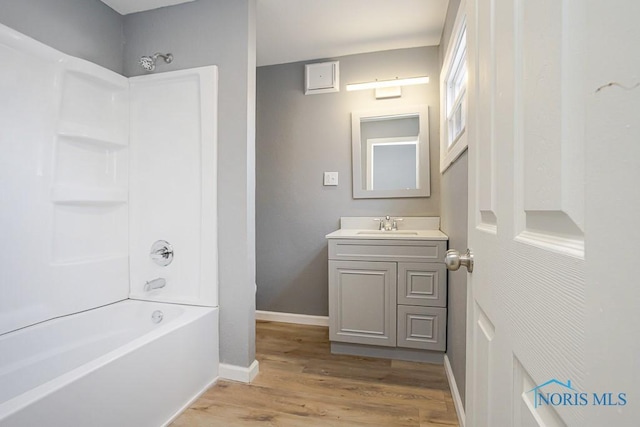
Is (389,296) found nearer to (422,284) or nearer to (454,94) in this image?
(422,284)

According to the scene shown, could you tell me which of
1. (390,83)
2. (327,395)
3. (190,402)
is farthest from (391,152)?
(190,402)

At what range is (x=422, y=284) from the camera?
1890 mm

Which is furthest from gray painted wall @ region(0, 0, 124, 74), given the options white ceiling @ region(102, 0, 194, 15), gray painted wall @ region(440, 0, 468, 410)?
gray painted wall @ region(440, 0, 468, 410)

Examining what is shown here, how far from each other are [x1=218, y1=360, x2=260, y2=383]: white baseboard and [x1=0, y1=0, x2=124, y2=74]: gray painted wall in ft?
7.09

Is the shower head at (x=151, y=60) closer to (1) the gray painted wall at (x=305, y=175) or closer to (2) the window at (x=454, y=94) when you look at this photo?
(1) the gray painted wall at (x=305, y=175)

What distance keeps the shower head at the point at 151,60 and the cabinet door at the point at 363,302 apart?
1.76 m

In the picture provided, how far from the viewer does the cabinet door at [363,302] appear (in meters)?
1.94

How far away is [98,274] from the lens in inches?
68.8

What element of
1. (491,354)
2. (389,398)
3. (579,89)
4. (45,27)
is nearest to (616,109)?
(579,89)

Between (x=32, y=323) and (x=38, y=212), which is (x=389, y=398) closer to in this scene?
(x=32, y=323)

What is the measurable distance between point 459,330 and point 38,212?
7.60 feet

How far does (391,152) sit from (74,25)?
234cm

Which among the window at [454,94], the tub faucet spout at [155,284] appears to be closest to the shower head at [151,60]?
the tub faucet spout at [155,284]

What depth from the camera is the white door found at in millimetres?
217
